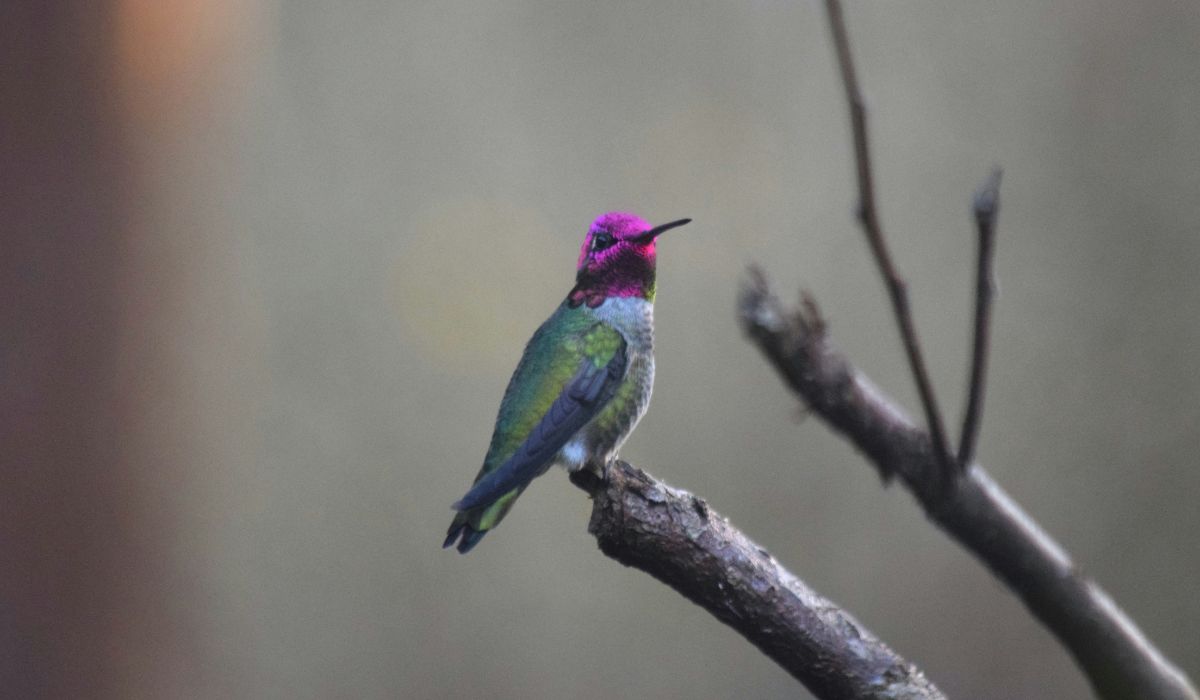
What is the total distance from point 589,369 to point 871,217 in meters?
0.32

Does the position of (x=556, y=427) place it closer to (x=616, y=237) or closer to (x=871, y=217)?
(x=616, y=237)

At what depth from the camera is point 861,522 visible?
3369 millimetres

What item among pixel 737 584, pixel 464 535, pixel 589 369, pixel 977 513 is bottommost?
pixel 464 535

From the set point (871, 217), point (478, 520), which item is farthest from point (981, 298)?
point (478, 520)

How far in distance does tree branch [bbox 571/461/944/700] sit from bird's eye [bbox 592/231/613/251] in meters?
0.22

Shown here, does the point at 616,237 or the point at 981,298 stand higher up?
the point at 981,298

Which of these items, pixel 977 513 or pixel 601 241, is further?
pixel 977 513

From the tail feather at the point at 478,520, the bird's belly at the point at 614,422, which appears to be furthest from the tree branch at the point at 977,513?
the tail feather at the point at 478,520

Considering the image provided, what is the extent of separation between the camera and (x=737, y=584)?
3.21 ft

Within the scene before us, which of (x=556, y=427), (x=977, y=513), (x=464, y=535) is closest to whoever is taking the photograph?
(x=464, y=535)

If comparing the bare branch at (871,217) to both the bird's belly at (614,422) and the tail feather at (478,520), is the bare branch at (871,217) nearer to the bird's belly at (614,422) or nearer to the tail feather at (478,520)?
the bird's belly at (614,422)

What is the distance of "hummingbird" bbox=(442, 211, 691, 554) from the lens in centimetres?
97

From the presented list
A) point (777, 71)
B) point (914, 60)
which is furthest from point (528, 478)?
point (914, 60)

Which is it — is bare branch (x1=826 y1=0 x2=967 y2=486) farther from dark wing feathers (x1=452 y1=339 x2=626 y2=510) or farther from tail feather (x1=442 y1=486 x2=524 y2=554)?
tail feather (x1=442 y1=486 x2=524 y2=554)
